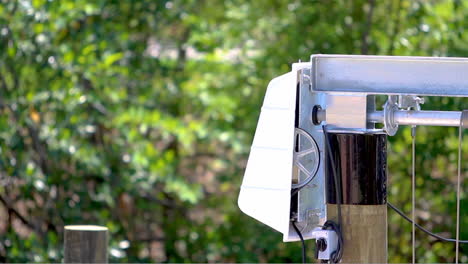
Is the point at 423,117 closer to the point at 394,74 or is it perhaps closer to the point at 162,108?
the point at 394,74

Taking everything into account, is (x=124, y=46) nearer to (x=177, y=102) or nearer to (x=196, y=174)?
(x=177, y=102)

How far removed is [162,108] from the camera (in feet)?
19.3

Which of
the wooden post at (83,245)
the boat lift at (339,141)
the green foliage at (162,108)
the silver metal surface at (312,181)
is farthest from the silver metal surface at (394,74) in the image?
the green foliage at (162,108)

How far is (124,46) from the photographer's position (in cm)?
544

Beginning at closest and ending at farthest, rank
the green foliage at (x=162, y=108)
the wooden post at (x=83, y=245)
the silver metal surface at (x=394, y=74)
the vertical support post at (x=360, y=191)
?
the silver metal surface at (x=394, y=74) → the vertical support post at (x=360, y=191) → the wooden post at (x=83, y=245) → the green foliage at (x=162, y=108)

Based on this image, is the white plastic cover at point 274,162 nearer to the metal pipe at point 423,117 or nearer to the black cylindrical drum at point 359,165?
the black cylindrical drum at point 359,165

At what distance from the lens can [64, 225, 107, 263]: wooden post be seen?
300 cm

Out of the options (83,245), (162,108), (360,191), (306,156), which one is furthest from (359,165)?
(162,108)

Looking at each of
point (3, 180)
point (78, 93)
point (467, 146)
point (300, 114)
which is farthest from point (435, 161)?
point (300, 114)

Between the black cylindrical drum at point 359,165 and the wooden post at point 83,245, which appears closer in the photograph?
the black cylindrical drum at point 359,165

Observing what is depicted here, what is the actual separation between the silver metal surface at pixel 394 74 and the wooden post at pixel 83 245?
4.67 ft

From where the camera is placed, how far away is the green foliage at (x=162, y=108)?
191 inches

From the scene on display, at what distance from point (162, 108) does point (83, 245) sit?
2960 millimetres

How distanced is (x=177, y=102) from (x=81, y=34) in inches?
43.7
